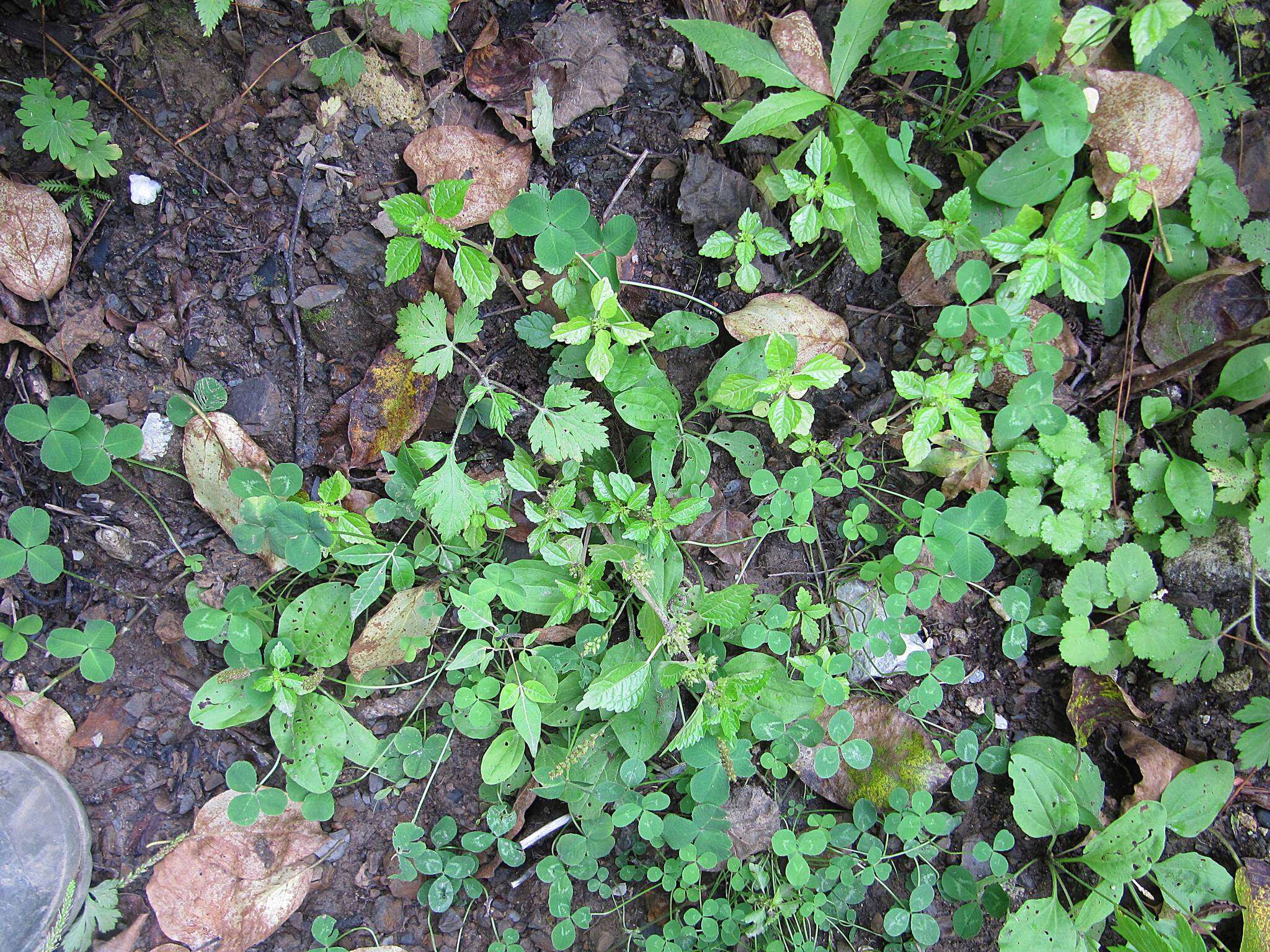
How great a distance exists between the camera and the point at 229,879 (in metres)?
2.29

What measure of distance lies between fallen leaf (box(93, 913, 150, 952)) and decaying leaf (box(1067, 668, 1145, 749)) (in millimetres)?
3195

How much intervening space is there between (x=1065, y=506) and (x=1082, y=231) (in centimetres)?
86

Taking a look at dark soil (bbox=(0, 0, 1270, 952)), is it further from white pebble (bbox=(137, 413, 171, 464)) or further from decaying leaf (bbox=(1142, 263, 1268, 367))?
decaying leaf (bbox=(1142, 263, 1268, 367))

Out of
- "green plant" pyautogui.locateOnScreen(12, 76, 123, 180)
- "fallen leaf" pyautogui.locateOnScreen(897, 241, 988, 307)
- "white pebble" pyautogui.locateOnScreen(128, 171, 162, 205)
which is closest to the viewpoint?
"green plant" pyautogui.locateOnScreen(12, 76, 123, 180)

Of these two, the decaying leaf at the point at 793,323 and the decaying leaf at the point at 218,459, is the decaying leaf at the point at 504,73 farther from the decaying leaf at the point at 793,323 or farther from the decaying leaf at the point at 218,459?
the decaying leaf at the point at 218,459

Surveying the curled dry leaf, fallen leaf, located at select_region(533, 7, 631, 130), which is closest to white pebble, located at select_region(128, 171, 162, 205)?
fallen leaf, located at select_region(533, 7, 631, 130)

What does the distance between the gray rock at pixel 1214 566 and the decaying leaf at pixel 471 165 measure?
254 centimetres

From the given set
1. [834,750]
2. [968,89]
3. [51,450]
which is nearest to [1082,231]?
[968,89]

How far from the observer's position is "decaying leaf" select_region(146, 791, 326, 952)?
7.41 ft

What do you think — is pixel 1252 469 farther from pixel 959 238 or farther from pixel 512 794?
pixel 512 794

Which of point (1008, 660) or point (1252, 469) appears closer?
point (1252, 469)

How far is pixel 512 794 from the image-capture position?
7.77 feet

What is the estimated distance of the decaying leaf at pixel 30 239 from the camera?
212 centimetres

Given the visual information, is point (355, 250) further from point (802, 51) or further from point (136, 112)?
point (802, 51)
